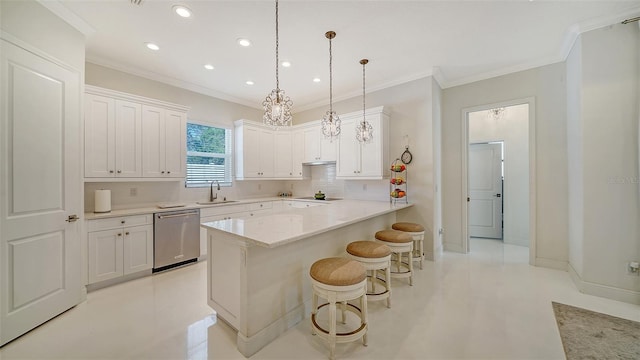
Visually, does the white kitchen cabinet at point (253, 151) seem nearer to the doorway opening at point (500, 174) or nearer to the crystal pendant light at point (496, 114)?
the doorway opening at point (500, 174)

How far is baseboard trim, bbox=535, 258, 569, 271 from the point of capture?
11.1 feet

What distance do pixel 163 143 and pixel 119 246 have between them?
156 centimetres

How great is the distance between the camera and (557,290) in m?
2.81

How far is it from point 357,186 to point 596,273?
323 cm

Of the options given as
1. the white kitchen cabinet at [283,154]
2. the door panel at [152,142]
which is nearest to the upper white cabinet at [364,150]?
the white kitchen cabinet at [283,154]

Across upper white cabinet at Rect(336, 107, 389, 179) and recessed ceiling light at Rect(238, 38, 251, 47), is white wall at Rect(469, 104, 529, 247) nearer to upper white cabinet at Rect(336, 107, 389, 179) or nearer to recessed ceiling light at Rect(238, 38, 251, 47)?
upper white cabinet at Rect(336, 107, 389, 179)

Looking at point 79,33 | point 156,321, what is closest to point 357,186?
point 156,321

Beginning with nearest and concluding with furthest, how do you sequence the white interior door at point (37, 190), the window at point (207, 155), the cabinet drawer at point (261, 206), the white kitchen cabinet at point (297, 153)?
the white interior door at point (37, 190) → the window at point (207, 155) → the cabinet drawer at point (261, 206) → the white kitchen cabinet at point (297, 153)

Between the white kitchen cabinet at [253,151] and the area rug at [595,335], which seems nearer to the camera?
the area rug at [595,335]

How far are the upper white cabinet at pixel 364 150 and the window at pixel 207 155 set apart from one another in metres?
2.32

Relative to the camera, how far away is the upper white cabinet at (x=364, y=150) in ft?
13.1

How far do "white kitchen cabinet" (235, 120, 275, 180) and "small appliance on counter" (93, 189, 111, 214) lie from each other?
2085 mm

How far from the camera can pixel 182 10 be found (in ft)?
7.86

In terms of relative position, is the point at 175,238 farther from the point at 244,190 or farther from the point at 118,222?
the point at 244,190
